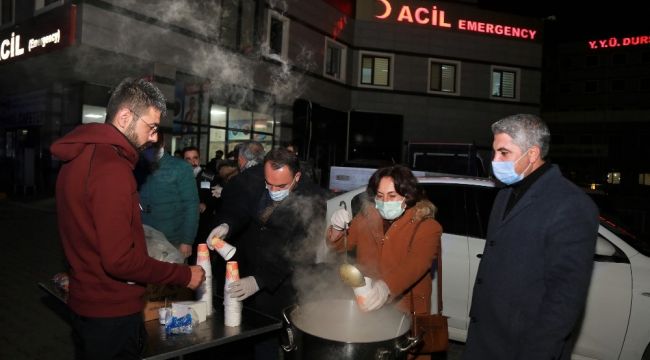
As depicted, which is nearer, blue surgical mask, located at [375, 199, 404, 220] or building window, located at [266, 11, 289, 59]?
blue surgical mask, located at [375, 199, 404, 220]

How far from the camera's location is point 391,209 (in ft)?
10.7

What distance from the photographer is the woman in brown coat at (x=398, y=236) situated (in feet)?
9.86

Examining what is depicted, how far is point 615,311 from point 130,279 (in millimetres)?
4018

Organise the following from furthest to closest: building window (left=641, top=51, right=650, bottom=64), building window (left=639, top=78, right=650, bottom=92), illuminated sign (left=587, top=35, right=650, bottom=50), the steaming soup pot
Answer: building window (left=639, top=78, right=650, bottom=92)
building window (left=641, top=51, right=650, bottom=64)
illuminated sign (left=587, top=35, right=650, bottom=50)
the steaming soup pot

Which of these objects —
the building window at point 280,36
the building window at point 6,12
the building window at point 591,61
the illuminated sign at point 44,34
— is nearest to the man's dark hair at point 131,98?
the illuminated sign at point 44,34

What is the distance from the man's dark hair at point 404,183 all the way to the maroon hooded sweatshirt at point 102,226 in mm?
1554

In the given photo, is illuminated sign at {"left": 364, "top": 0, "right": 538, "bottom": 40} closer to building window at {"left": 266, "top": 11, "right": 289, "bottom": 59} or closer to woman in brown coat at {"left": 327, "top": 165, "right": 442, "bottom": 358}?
building window at {"left": 266, "top": 11, "right": 289, "bottom": 59}

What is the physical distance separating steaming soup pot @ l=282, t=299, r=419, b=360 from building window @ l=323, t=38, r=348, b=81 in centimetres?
1675

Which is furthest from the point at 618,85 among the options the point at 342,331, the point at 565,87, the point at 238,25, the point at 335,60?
the point at 342,331

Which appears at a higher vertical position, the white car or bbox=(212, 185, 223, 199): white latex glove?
bbox=(212, 185, 223, 199): white latex glove

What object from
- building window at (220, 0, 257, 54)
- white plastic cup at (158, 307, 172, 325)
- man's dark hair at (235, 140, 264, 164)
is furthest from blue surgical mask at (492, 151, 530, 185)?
building window at (220, 0, 257, 54)

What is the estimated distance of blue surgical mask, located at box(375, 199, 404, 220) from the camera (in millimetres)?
3236

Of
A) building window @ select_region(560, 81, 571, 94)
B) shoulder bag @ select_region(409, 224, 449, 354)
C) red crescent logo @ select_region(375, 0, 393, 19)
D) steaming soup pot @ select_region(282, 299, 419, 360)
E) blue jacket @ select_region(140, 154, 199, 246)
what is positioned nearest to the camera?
steaming soup pot @ select_region(282, 299, 419, 360)

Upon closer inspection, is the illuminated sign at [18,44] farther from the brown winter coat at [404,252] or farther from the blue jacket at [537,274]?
the blue jacket at [537,274]
